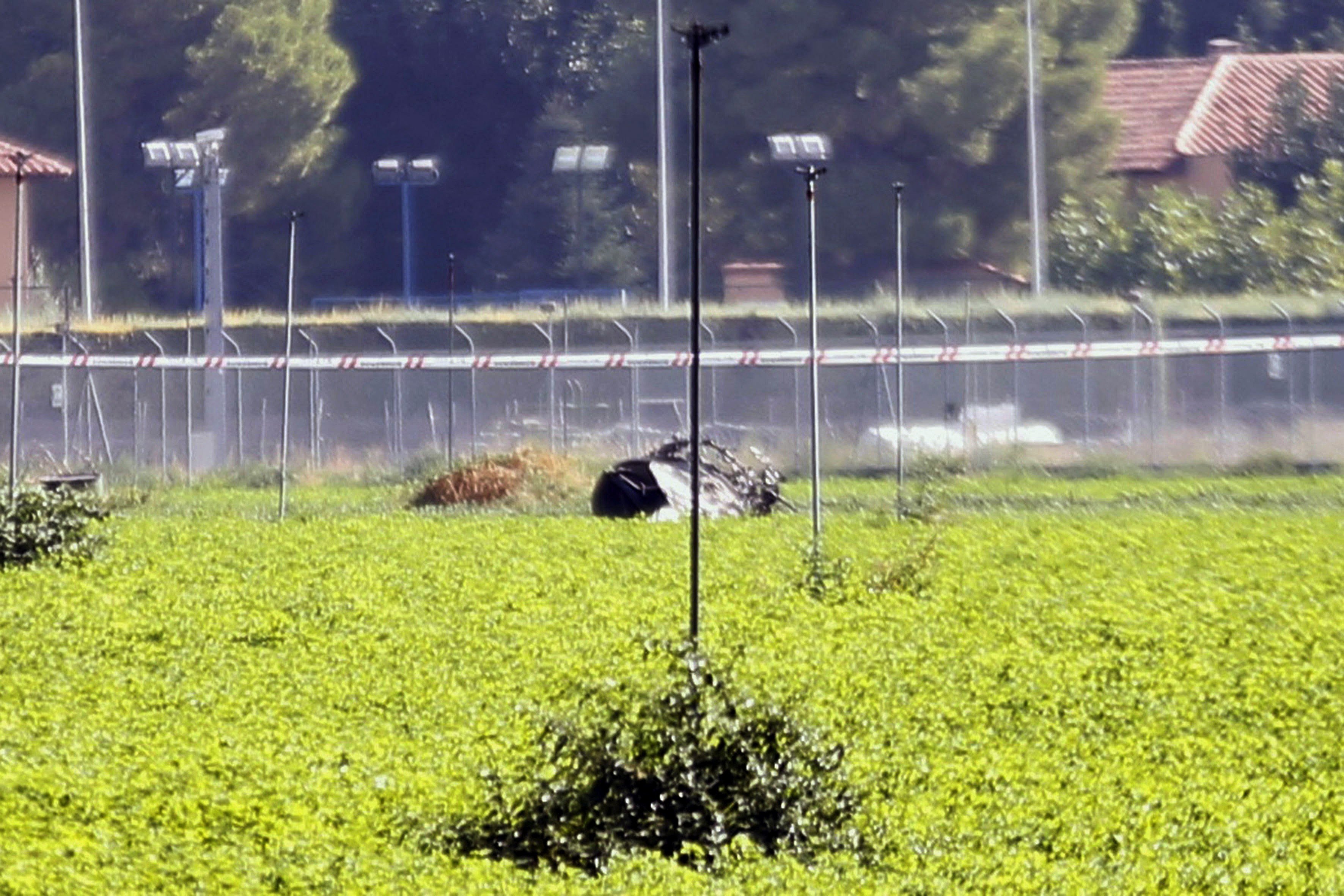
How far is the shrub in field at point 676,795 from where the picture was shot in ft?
28.1

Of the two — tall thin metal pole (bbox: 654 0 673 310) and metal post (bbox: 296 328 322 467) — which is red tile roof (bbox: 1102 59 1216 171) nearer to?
tall thin metal pole (bbox: 654 0 673 310)

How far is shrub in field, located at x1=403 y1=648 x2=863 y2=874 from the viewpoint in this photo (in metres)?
8.57

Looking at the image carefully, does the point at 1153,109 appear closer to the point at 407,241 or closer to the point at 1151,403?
the point at 407,241

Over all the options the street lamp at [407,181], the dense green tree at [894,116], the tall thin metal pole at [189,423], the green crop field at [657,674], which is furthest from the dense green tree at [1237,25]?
the green crop field at [657,674]

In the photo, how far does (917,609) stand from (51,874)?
866 centimetres

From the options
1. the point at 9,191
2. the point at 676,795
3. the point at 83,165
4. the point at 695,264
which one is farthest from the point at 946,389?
the point at 676,795

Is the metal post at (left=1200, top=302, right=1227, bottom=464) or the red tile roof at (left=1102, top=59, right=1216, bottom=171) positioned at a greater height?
the red tile roof at (left=1102, top=59, right=1216, bottom=171)

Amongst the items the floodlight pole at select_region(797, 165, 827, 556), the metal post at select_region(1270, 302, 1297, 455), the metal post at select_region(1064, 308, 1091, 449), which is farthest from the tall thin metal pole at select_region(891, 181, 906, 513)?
the metal post at select_region(1270, 302, 1297, 455)

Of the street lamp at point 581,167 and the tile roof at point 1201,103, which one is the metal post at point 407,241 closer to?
the street lamp at point 581,167

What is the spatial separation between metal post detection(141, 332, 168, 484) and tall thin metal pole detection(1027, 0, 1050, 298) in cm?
1434

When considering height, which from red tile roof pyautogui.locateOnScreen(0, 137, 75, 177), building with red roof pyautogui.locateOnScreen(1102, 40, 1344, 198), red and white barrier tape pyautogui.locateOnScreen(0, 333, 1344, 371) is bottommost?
red and white barrier tape pyautogui.locateOnScreen(0, 333, 1344, 371)

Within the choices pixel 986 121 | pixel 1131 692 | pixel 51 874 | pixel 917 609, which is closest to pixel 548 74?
pixel 986 121

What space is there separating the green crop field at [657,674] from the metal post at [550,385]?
10.6 m

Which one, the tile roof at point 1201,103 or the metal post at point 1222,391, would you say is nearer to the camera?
the metal post at point 1222,391
